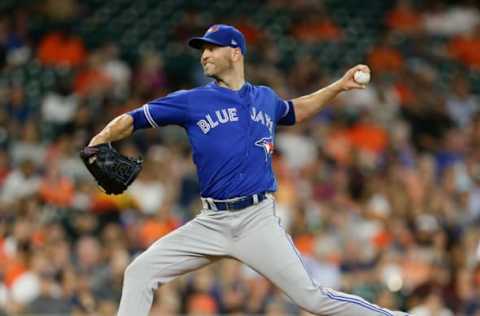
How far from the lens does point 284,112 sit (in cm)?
680

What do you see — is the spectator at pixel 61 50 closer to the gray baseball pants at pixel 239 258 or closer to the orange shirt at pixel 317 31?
the orange shirt at pixel 317 31

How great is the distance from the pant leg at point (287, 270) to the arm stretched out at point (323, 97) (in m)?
0.83

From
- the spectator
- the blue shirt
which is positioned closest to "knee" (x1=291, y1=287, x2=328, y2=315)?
the blue shirt

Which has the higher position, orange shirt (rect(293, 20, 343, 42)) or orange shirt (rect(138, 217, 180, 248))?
Result: orange shirt (rect(293, 20, 343, 42))

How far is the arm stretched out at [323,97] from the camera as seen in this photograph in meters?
6.80

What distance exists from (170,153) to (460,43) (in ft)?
14.4

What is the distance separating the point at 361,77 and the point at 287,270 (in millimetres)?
1237

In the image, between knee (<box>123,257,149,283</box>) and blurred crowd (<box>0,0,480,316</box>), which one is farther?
blurred crowd (<box>0,0,480,316</box>)

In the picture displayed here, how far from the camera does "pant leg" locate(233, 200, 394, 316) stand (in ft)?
20.3

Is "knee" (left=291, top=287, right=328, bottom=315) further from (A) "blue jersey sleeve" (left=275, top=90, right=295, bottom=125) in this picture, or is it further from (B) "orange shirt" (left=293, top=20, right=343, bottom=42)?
(B) "orange shirt" (left=293, top=20, right=343, bottom=42)

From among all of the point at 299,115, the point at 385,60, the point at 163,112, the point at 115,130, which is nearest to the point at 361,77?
the point at 299,115

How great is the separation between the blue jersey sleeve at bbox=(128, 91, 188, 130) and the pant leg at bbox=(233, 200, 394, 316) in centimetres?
68

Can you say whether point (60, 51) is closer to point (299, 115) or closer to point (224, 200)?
point (299, 115)

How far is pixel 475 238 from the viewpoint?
11172 millimetres
